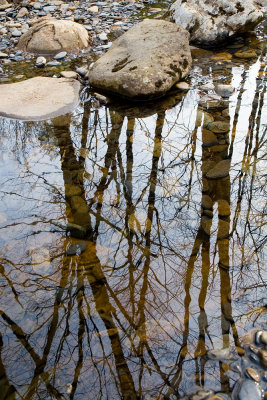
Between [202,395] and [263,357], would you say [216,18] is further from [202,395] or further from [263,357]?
[202,395]

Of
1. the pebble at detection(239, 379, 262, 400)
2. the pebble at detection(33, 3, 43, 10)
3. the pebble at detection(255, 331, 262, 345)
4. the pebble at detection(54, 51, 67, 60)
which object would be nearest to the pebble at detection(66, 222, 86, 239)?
the pebble at detection(255, 331, 262, 345)

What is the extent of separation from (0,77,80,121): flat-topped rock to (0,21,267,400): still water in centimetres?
16

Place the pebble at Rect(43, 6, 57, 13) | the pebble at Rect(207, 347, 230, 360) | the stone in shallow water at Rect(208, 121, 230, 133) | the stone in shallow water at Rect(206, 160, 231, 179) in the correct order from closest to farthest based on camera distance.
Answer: the pebble at Rect(207, 347, 230, 360) → the stone in shallow water at Rect(206, 160, 231, 179) → the stone in shallow water at Rect(208, 121, 230, 133) → the pebble at Rect(43, 6, 57, 13)

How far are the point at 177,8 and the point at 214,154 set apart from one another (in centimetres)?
438

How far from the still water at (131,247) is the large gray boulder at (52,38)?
2.71m

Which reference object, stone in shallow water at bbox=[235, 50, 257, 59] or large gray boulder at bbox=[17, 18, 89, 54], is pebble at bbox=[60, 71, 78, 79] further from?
stone in shallow water at bbox=[235, 50, 257, 59]

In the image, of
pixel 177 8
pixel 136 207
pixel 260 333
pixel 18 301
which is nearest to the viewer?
pixel 260 333

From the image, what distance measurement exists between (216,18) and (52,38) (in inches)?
120

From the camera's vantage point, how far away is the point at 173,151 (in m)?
4.21

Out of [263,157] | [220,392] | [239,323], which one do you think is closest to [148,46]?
[263,157]

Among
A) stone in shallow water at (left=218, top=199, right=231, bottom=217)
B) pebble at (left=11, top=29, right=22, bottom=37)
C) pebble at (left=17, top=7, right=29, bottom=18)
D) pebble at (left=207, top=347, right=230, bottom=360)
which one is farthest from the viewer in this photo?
pebble at (left=17, top=7, right=29, bottom=18)

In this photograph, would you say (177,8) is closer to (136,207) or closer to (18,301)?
(136,207)

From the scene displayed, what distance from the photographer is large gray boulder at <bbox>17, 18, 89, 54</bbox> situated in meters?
7.06

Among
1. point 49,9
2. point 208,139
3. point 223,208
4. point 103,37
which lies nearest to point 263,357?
point 223,208
